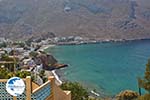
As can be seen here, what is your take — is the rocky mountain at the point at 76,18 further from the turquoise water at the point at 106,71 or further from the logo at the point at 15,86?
the logo at the point at 15,86

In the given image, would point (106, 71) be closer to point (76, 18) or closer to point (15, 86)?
point (15, 86)

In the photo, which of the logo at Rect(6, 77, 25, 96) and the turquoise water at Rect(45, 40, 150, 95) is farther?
the turquoise water at Rect(45, 40, 150, 95)

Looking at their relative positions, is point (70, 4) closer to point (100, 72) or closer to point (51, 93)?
point (100, 72)

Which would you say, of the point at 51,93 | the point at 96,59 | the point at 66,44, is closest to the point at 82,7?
the point at 66,44

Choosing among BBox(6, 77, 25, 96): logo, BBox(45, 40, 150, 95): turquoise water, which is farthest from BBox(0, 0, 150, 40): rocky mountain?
BBox(6, 77, 25, 96): logo

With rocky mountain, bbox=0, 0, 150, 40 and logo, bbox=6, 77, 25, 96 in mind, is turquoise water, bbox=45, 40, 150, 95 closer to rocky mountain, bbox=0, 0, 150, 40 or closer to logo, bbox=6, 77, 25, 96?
logo, bbox=6, 77, 25, 96
